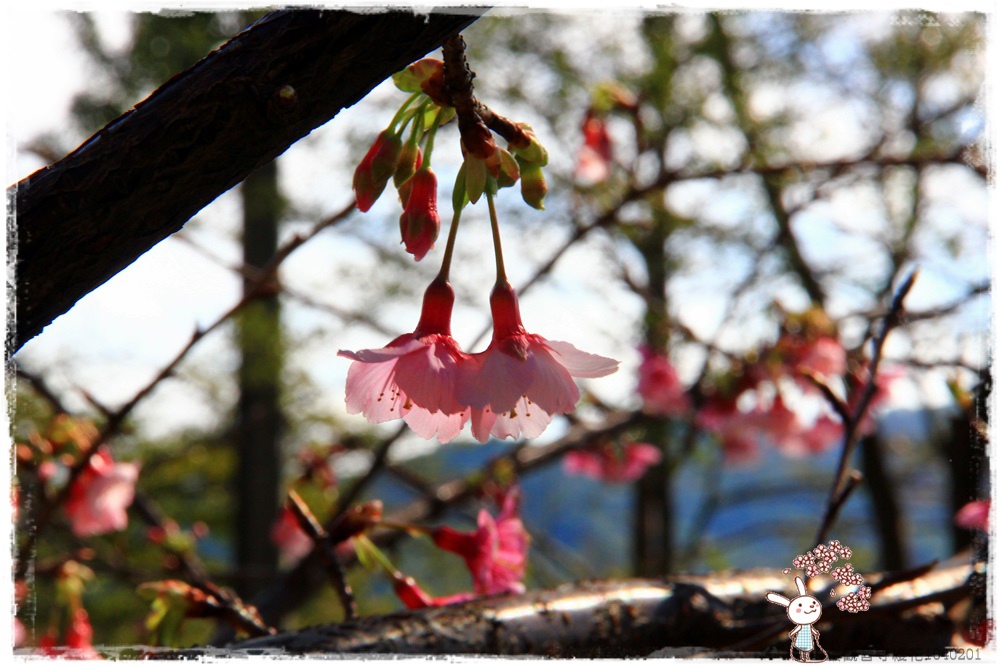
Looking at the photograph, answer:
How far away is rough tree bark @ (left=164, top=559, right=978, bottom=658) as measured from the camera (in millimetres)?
511

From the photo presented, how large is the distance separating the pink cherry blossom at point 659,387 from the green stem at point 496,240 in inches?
52.3

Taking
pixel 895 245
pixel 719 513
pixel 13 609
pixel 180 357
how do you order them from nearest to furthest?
pixel 13 609
pixel 180 357
pixel 895 245
pixel 719 513

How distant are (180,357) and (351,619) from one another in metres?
0.28

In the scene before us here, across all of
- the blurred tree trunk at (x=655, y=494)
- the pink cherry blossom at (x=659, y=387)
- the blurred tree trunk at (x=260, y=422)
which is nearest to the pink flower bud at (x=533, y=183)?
the pink cherry blossom at (x=659, y=387)

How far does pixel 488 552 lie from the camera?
2.17ft

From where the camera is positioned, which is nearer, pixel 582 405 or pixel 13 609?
pixel 13 609

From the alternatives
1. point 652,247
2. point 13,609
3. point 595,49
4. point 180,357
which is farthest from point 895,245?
point 13,609

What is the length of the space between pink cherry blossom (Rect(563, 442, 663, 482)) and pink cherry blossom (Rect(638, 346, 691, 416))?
0.41 ft

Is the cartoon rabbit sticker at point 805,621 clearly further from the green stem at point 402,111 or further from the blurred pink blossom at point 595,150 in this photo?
the blurred pink blossom at point 595,150

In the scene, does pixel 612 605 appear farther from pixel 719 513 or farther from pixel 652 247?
pixel 719 513

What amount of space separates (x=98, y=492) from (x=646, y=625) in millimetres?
857

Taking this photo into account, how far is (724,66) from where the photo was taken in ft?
9.27

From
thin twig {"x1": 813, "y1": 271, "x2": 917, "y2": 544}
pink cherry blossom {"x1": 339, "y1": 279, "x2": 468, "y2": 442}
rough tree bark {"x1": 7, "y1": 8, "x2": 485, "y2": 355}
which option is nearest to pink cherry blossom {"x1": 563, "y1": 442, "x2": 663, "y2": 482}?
thin twig {"x1": 813, "y1": 271, "x2": 917, "y2": 544}

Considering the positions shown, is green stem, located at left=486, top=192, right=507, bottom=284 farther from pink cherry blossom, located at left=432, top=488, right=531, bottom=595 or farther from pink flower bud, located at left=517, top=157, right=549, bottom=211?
pink cherry blossom, located at left=432, top=488, right=531, bottom=595
